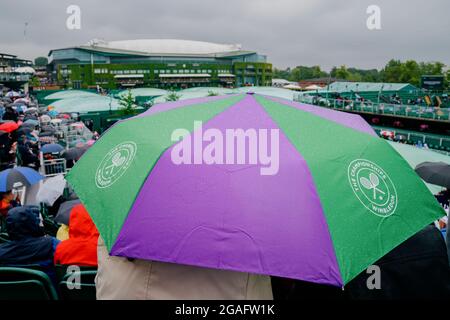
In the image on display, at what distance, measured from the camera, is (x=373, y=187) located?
2227 millimetres

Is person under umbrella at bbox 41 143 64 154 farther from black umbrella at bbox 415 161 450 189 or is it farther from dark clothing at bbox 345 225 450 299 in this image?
dark clothing at bbox 345 225 450 299

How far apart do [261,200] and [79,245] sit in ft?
6.17

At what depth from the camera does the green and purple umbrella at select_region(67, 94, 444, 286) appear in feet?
6.19

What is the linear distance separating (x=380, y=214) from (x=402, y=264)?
0.43 meters

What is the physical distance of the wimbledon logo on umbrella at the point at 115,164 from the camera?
2.38 metres

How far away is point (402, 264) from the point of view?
228 cm

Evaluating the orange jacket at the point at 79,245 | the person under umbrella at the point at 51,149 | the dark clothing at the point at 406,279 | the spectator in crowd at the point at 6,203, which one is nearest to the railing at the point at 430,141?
the person under umbrella at the point at 51,149

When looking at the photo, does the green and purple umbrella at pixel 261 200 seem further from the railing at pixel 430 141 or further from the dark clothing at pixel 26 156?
the railing at pixel 430 141

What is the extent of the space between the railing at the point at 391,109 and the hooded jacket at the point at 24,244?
21.3 meters

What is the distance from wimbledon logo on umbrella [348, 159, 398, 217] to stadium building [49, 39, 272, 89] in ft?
296

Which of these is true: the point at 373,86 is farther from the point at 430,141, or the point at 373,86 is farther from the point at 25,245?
the point at 25,245

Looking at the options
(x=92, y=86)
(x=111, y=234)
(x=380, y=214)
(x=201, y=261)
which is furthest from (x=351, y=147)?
(x=92, y=86)

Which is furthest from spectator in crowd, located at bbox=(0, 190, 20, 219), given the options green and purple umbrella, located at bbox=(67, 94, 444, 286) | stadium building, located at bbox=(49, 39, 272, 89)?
stadium building, located at bbox=(49, 39, 272, 89)
